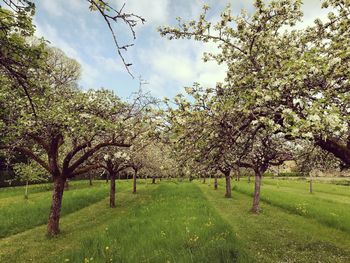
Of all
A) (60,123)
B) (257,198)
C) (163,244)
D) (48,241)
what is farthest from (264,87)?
(257,198)

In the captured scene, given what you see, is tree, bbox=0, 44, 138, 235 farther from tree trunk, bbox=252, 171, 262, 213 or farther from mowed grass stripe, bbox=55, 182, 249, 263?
tree trunk, bbox=252, 171, 262, 213

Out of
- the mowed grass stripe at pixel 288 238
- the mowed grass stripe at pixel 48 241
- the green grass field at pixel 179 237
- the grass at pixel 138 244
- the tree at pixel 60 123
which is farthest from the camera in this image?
the tree at pixel 60 123

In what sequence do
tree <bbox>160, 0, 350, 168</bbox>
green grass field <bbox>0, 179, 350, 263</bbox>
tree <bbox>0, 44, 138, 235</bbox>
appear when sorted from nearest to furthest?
A: tree <bbox>160, 0, 350, 168</bbox> → green grass field <bbox>0, 179, 350, 263</bbox> → tree <bbox>0, 44, 138, 235</bbox>

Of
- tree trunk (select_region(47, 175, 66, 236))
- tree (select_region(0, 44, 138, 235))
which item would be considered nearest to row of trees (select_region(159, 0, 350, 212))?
tree (select_region(0, 44, 138, 235))

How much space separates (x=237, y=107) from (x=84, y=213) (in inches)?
836

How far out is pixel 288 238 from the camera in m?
17.6

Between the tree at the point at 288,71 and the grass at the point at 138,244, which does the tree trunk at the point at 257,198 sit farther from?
the tree at the point at 288,71

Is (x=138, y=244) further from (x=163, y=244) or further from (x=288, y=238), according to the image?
(x=288, y=238)

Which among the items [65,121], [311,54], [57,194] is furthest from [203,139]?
[57,194]

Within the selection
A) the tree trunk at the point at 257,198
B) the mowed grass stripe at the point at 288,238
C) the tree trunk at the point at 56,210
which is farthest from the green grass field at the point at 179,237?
the tree trunk at the point at 257,198

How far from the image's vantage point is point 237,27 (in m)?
10.7

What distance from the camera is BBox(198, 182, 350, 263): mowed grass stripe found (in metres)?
14.0

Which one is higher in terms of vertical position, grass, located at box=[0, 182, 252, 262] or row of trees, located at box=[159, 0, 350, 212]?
row of trees, located at box=[159, 0, 350, 212]

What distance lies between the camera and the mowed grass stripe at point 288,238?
45.8 ft
